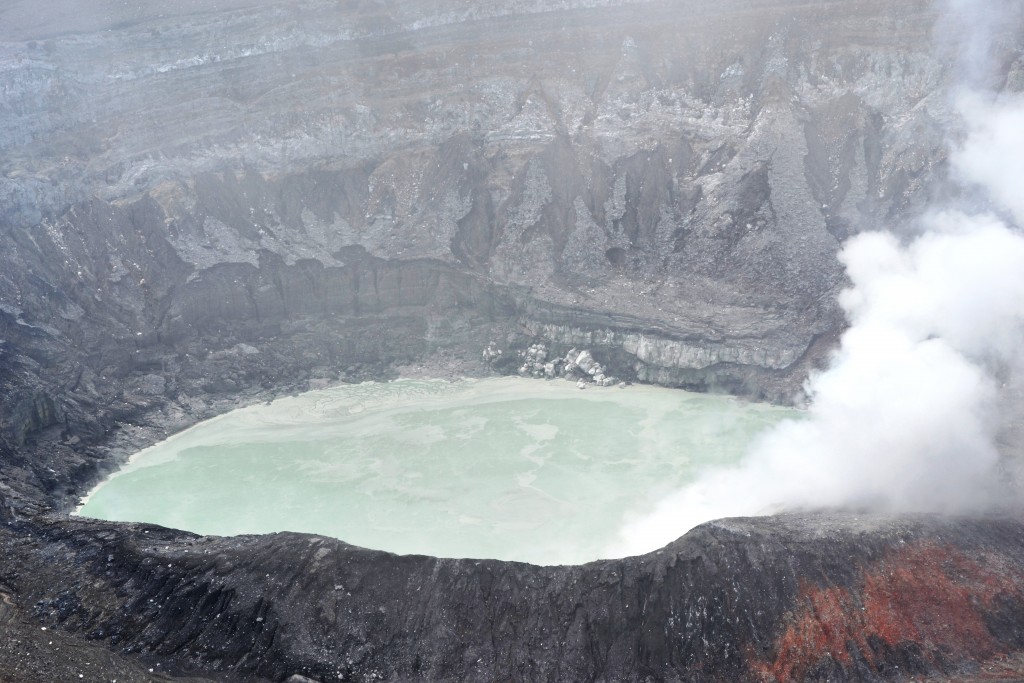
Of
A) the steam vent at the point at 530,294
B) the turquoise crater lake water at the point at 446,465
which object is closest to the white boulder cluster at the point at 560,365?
the steam vent at the point at 530,294

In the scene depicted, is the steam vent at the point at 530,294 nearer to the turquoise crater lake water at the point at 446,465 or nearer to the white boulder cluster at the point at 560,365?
the white boulder cluster at the point at 560,365

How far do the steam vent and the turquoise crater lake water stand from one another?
1038mm

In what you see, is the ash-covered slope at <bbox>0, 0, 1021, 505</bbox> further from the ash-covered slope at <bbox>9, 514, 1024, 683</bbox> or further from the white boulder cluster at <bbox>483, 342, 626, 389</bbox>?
the ash-covered slope at <bbox>9, 514, 1024, 683</bbox>

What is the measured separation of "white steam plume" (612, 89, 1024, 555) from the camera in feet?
64.4

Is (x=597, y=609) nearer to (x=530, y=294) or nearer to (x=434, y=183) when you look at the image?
(x=530, y=294)

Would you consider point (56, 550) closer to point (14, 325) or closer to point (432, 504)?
point (432, 504)

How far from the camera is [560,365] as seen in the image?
32750 mm

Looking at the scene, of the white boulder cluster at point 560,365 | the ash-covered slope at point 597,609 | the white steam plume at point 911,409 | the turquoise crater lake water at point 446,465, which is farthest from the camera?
the white boulder cluster at point 560,365

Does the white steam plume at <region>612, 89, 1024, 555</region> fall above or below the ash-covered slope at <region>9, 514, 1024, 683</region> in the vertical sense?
above

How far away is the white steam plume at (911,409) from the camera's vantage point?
1964 cm

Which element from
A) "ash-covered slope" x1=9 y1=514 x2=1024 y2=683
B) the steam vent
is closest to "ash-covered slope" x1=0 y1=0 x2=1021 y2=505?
the steam vent

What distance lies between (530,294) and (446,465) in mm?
9494

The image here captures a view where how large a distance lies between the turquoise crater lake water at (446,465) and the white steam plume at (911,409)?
6.19 ft

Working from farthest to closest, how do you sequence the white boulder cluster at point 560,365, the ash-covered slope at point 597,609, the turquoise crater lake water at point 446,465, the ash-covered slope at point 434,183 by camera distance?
the white boulder cluster at point 560,365 → the ash-covered slope at point 434,183 → the turquoise crater lake water at point 446,465 → the ash-covered slope at point 597,609
